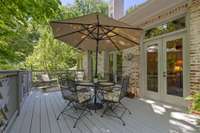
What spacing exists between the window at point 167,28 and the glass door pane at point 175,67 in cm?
37

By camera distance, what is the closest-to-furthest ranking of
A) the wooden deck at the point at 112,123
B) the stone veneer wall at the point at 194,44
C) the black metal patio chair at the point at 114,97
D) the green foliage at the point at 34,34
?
the wooden deck at the point at 112,123 < the green foliage at the point at 34,34 < the black metal patio chair at the point at 114,97 < the stone veneer wall at the point at 194,44

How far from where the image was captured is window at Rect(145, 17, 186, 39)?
571 centimetres

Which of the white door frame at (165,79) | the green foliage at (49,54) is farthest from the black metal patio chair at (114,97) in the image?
the green foliage at (49,54)

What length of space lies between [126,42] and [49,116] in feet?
Answer: 10.1

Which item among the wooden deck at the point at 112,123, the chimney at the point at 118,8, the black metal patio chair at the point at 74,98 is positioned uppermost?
the chimney at the point at 118,8

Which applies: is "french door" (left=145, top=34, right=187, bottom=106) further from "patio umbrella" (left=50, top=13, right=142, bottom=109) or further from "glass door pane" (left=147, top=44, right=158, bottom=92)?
"patio umbrella" (left=50, top=13, right=142, bottom=109)

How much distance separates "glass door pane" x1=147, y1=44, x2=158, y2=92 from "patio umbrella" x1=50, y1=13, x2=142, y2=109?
1.13m

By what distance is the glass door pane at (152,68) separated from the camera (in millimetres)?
6843

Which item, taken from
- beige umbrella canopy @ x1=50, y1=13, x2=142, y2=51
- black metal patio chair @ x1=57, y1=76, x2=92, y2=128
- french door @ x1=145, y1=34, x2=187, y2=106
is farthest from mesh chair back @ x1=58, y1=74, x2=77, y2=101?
french door @ x1=145, y1=34, x2=187, y2=106

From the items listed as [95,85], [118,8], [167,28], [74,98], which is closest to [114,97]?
[95,85]

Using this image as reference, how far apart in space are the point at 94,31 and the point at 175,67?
8.46ft

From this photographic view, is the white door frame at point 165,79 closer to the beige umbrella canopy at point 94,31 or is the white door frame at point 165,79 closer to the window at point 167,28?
the window at point 167,28

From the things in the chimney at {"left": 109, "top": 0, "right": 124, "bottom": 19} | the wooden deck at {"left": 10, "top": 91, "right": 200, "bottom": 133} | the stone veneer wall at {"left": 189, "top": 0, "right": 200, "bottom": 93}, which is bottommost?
the wooden deck at {"left": 10, "top": 91, "right": 200, "bottom": 133}

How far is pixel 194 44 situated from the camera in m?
5.03
